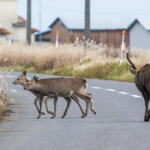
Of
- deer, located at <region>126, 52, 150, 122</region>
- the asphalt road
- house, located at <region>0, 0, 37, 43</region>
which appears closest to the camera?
the asphalt road

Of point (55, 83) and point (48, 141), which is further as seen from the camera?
point (55, 83)

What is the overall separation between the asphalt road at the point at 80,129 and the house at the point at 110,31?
68163 millimetres

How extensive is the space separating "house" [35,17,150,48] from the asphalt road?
2684 inches

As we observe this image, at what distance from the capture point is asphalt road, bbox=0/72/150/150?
394 inches

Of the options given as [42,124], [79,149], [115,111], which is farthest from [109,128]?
[115,111]

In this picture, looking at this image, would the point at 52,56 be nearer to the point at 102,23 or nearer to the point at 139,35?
the point at 139,35

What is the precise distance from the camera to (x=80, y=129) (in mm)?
11945

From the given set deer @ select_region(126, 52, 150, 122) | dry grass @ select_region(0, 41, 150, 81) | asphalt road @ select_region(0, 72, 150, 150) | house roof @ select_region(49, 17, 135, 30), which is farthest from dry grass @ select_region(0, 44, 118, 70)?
house roof @ select_region(49, 17, 135, 30)

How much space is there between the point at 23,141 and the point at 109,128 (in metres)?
2.03

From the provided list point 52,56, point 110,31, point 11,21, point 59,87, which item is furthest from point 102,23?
point 59,87

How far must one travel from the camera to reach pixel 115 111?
15422 mm

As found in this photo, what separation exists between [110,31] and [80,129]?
79754 mm

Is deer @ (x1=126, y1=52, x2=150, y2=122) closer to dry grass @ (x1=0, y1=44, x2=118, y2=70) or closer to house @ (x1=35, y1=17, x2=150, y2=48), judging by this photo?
dry grass @ (x1=0, y1=44, x2=118, y2=70)

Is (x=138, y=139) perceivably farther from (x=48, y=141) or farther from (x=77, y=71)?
(x=77, y=71)
